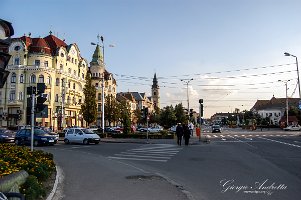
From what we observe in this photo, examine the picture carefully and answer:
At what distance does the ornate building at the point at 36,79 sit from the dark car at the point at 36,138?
97.5 feet

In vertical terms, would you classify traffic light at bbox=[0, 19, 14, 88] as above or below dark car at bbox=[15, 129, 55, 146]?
above

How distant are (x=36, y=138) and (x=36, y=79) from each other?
3623 centimetres

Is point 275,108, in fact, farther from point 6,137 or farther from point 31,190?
point 31,190

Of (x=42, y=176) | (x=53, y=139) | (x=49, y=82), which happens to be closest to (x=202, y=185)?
(x=42, y=176)

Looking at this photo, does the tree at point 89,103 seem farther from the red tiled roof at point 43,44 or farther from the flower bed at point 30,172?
the flower bed at point 30,172

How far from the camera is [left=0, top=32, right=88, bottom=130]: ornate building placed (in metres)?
62.7

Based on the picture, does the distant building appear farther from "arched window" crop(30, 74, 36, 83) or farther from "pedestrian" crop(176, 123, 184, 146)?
"pedestrian" crop(176, 123, 184, 146)

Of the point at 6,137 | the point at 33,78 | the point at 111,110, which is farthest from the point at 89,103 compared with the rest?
the point at 6,137

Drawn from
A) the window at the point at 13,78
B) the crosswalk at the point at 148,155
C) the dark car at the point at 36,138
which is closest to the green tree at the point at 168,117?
the window at the point at 13,78

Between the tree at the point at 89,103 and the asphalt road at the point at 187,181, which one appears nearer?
the asphalt road at the point at 187,181

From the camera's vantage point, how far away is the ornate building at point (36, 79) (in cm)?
6266

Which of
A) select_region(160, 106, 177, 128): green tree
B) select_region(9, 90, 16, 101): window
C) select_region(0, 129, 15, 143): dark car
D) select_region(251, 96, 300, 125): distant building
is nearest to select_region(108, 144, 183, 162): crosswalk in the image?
select_region(0, 129, 15, 143): dark car

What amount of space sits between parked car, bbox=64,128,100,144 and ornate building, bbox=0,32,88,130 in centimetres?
2925

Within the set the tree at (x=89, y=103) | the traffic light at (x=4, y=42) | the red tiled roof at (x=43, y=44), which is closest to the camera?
the traffic light at (x=4, y=42)
